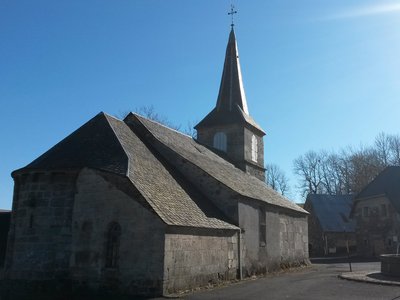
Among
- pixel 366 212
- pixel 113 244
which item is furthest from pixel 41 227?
pixel 366 212

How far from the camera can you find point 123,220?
14602mm

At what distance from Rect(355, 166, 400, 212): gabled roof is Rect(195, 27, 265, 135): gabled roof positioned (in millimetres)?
13517

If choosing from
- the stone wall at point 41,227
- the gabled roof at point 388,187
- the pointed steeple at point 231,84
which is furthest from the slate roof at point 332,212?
the stone wall at point 41,227

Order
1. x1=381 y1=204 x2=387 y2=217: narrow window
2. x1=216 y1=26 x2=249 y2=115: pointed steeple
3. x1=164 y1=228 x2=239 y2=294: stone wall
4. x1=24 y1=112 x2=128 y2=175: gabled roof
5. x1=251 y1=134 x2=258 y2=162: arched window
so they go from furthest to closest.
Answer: x1=381 y1=204 x2=387 y2=217: narrow window → x1=216 y1=26 x2=249 y2=115: pointed steeple → x1=251 y1=134 x2=258 y2=162: arched window → x1=24 y1=112 x2=128 y2=175: gabled roof → x1=164 y1=228 x2=239 y2=294: stone wall

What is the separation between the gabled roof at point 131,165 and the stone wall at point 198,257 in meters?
0.39

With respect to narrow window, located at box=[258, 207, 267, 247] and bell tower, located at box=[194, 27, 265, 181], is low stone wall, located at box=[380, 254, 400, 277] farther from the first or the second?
bell tower, located at box=[194, 27, 265, 181]

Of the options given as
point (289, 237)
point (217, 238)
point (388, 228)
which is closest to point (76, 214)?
point (217, 238)

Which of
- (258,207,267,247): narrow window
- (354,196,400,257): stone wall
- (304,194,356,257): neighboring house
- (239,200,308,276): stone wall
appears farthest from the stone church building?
(304,194,356,257): neighboring house

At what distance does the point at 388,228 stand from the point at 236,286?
26.9m

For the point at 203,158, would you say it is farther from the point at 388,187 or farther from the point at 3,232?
the point at 388,187

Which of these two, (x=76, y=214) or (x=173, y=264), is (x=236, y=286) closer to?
(x=173, y=264)

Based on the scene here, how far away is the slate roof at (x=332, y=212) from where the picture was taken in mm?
46250

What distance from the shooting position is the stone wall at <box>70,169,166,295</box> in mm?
13938

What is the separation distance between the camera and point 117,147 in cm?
1692
